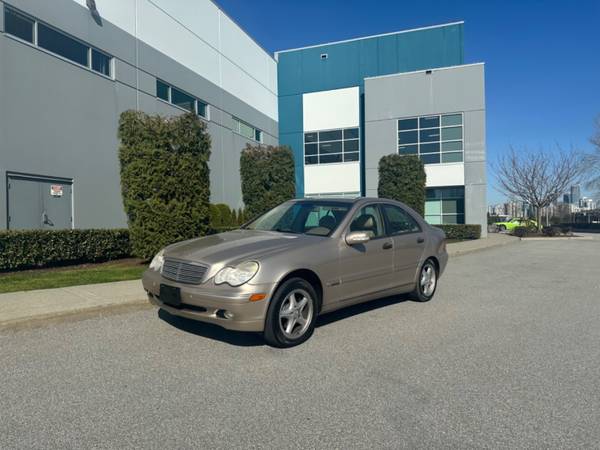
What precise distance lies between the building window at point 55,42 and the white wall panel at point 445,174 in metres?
18.1

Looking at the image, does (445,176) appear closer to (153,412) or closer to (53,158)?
(53,158)

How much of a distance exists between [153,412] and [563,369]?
3526 millimetres

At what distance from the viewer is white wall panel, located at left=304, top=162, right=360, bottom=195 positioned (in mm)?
29156

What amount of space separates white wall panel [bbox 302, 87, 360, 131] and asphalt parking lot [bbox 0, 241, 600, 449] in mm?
24774

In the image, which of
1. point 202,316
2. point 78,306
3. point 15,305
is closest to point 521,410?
point 202,316

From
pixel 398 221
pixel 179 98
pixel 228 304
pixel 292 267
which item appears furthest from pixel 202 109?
pixel 228 304

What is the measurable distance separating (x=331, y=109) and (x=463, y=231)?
40.4ft

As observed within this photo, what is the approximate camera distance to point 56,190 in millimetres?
13430

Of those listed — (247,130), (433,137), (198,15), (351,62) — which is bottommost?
(433,137)

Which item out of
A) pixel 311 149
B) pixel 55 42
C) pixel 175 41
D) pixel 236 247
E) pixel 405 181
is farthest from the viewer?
pixel 311 149

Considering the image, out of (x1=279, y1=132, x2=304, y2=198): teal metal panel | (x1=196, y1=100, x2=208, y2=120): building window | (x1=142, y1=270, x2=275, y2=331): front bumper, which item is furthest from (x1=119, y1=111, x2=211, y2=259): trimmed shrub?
(x1=279, y1=132, x2=304, y2=198): teal metal panel

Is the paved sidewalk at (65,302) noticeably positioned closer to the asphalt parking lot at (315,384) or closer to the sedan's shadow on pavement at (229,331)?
the asphalt parking lot at (315,384)

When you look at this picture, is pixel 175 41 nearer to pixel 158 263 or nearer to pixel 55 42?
pixel 55 42

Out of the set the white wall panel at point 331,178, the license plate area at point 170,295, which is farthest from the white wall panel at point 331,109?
the license plate area at point 170,295
